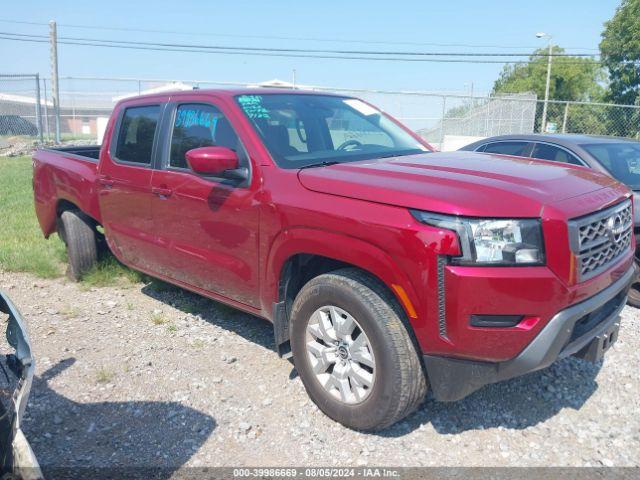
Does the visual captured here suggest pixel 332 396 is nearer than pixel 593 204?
No

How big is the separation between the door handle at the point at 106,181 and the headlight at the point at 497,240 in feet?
10.7

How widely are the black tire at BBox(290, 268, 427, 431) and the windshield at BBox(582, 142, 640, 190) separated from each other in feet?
11.9

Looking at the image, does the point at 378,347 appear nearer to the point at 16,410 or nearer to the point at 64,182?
the point at 16,410

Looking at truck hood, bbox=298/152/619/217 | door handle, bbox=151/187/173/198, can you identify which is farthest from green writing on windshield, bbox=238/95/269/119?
door handle, bbox=151/187/173/198

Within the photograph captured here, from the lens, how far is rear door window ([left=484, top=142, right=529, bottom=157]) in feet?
21.1

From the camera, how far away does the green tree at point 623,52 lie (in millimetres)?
25516

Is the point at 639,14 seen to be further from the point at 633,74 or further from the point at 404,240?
the point at 404,240

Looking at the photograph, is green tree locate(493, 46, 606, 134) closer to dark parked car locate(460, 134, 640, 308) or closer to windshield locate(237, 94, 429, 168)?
dark parked car locate(460, 134, 640, 308)

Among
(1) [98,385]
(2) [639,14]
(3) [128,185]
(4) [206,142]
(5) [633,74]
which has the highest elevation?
(2) [639,14]

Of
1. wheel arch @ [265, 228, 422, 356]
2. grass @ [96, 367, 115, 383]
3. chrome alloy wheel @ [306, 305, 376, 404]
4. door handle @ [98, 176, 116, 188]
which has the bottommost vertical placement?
grass @ [96, 367, 115, 383]

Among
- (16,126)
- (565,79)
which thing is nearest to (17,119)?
(16,126)

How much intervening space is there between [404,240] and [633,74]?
2850 centimetres

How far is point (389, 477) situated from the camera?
2863 millimetres

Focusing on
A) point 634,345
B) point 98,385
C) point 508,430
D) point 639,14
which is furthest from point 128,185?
point 639,14
